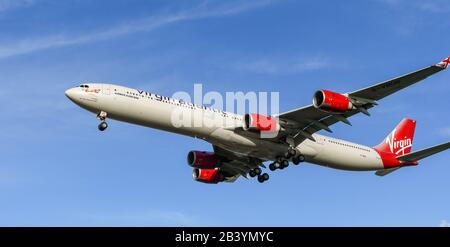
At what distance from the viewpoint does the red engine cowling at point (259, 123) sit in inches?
2215

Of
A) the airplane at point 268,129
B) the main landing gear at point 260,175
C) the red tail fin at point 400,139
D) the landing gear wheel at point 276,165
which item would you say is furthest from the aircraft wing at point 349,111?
the red tail fin at point 400,139

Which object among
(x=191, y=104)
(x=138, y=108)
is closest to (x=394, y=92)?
(x=191, y=104)

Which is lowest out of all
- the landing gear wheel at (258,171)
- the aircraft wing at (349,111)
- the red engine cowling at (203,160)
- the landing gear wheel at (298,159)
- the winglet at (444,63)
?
the landing gear wheel at (298,159)

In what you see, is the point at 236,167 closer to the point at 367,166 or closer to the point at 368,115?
the point at 367,166

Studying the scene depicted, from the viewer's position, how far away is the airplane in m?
54.1

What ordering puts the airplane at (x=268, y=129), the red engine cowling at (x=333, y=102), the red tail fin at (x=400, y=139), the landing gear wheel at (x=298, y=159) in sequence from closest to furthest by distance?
the red engine cowling at (x=333, y=102)
the airplane at (x=268, y=129)
the landing gear wheel at (x=298, y=159)
the red tail fin at (x=400, y=139)

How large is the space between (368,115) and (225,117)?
1051 cm

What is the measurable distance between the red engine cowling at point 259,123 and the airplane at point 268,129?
7cm

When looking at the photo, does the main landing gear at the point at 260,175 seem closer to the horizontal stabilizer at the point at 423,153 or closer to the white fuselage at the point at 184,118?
the white fuselage at the point at 184,118

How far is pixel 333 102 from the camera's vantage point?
53500 mm

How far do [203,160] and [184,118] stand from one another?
10.0m

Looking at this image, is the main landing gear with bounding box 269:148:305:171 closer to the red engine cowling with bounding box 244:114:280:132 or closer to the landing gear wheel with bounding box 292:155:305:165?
the landing gear wheel with bounding box 292:155:305:165

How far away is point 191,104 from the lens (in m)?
56.3

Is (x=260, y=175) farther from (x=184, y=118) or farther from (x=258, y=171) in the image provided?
(x=184, y=118)
